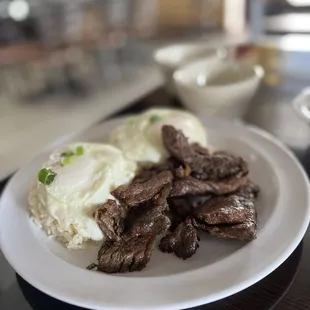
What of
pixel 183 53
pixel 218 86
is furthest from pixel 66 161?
pixel 183 53

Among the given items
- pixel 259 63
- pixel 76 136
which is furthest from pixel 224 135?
pixel 259 63

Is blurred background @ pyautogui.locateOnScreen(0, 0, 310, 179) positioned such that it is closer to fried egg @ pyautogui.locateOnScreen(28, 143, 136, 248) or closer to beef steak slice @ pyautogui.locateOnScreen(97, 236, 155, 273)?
fried egg @ pyautogui.locateOnScreen(28, 143, 136, 248)

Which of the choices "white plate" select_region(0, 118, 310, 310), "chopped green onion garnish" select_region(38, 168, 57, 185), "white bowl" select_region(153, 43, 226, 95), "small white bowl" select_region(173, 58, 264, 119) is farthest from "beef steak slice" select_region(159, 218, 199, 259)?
"white bowl" select_region(153, 43, 226, 95)

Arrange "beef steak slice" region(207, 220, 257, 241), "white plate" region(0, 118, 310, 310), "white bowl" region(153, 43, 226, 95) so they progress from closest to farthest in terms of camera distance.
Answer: "white plate" region(0, 118, 310, 310), "beef steak slice" region(207, 220, 257, 241), "white bowl" region(153, 43, 226, 95)

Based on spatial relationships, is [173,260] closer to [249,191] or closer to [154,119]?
[249,191]

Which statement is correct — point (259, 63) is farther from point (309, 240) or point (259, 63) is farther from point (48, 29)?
point (48, 29)

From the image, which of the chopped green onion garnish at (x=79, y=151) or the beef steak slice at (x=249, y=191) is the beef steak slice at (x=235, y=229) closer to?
the beef steak slice at (x=249, y=191)
